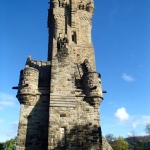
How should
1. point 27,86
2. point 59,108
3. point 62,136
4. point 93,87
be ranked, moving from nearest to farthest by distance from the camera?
point 62,136 < point 59,108 < point 27,86 < point 93,87

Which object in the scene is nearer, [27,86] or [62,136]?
[62,136]

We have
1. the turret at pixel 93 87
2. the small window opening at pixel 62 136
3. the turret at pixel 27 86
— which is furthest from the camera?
the turret at pixel 93 87

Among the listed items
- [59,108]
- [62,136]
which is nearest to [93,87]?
[59,108]

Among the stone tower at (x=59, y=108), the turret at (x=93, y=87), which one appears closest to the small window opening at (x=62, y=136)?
the stone tower at (x=59, y=108)

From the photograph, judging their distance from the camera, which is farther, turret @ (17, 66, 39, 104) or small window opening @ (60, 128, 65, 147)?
turret @ (17, 66, 39, 104)

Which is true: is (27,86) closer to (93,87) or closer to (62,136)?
(62,136)

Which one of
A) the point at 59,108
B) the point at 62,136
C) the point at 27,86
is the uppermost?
the point at 27,86

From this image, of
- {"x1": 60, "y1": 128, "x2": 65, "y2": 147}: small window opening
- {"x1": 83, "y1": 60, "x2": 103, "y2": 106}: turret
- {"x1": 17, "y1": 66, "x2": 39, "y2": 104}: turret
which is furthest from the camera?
{"x1": 83, "y1": 60, "x2": 103, "y2": 106}: turret

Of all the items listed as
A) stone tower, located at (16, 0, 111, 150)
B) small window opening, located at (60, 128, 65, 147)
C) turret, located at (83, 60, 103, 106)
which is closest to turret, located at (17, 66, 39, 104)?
stone tower, located at (16, 0, 111, 150)

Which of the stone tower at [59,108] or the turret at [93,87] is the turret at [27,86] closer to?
the stone tower at [59,108]

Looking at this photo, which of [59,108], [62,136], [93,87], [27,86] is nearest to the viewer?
[62,136]

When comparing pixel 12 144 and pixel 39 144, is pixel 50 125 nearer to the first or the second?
pixel 39 144

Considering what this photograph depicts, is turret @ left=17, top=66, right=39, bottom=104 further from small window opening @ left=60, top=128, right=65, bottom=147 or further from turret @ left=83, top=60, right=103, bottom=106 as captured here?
turret @ left=83, top=60, right=103, bottom=106

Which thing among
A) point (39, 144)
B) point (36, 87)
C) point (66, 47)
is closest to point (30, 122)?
point (39, 144)
